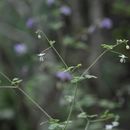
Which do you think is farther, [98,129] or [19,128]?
[19,128]

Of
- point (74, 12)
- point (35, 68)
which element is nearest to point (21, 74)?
point (35, 68)

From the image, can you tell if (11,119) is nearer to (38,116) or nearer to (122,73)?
(38,116)

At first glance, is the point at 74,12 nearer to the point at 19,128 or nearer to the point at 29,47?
the point at 29,47

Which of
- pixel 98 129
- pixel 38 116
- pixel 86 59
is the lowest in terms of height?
pixel 98 129

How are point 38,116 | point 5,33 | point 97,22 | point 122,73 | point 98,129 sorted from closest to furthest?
point 98,129 → point 38,116 → point 97,22 → point 5,33 → point 122,73

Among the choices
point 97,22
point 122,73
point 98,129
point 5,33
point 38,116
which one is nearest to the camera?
point 98,129

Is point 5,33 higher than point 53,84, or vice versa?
point 5,33

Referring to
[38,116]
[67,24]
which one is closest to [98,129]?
[38,116]
